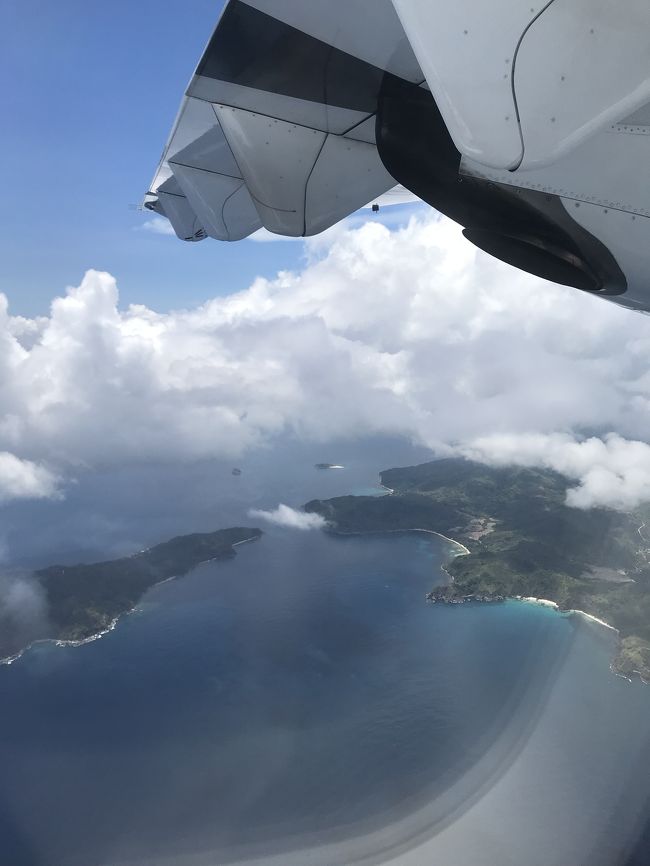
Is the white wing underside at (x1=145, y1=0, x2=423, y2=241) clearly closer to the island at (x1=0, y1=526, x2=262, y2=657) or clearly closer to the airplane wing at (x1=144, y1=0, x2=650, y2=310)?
the airplane wing at (x1=144, y1=0, x2=650, y2=310)

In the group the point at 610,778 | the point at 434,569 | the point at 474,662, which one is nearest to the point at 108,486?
the point at 434,569

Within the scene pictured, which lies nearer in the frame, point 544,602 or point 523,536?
point 544,602

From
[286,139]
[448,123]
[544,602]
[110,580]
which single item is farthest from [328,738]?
[448,123]

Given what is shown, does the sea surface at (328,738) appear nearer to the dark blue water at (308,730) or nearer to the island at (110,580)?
the dark blue water at (308,730)

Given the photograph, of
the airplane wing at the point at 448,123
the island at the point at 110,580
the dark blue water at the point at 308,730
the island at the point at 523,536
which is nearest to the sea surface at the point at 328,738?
the dark blue water at the point at 308,730

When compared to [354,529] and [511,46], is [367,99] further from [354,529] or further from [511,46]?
[354,529]

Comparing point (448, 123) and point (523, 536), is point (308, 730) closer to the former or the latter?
point (523, 536)
